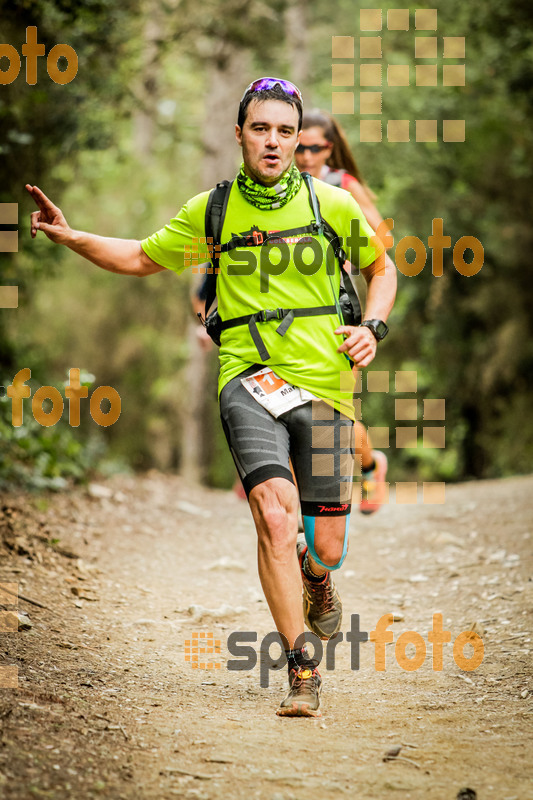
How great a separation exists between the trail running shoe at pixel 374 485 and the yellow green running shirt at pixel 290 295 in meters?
3.06

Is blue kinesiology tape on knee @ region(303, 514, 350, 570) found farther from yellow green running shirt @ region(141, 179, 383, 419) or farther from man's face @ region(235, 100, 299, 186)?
man's face @ region(235, 100, 299, 186)

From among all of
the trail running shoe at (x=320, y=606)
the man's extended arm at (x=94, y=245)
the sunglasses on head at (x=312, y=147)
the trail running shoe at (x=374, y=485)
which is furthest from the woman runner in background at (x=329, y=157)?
the man's extended arm at (x=94, y=245)

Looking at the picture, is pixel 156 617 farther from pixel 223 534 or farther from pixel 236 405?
pixel 223 534

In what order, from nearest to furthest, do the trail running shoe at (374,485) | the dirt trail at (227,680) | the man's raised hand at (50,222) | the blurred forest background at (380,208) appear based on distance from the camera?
the dirt trail at (227,680)
the man's raised hand at (50,222)
the trail running shoe at (374,485)
the blurred forest background at (380,208)

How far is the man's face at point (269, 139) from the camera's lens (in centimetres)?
361

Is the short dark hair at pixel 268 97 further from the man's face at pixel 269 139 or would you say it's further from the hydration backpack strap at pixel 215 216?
the hydration backpack strap at pixel 215 216

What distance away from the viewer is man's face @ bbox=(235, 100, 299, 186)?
361 centimetres

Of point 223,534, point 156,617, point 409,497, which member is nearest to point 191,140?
point 409,497

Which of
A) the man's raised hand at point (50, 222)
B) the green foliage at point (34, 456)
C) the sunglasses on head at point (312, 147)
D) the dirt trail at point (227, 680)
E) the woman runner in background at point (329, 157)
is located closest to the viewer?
the dirt trail at point (227, 680)

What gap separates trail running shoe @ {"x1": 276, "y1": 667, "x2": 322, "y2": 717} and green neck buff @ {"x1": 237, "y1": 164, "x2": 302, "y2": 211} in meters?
1.91

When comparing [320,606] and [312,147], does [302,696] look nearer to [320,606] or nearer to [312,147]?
[320,606]

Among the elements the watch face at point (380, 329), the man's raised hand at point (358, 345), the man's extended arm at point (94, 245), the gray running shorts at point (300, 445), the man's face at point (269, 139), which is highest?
the man's face at point (269, 139)

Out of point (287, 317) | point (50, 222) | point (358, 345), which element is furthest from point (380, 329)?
point (50, 222)

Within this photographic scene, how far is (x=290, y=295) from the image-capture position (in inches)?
143
